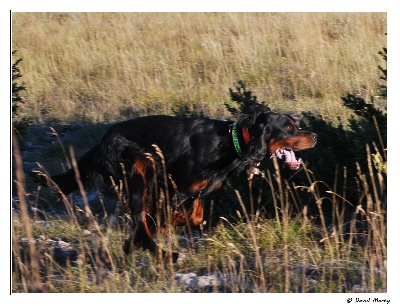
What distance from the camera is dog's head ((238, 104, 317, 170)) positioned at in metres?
5.04

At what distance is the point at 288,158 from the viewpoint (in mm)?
5305

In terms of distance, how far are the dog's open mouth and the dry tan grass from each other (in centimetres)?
234

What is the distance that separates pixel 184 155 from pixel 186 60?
14.5 feet

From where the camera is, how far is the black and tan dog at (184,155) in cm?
509

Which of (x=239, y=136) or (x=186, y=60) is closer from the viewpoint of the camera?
(x=239, y=136)

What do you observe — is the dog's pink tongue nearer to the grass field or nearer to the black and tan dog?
the black and tan dog

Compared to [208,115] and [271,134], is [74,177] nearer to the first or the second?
[271,134]

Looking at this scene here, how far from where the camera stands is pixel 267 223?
5.14 m

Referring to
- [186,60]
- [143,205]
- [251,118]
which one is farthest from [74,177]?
[186,60]

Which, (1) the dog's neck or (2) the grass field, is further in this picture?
(1) the dog's neck

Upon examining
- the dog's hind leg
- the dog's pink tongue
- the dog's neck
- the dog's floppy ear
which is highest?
the dog's floppy ear

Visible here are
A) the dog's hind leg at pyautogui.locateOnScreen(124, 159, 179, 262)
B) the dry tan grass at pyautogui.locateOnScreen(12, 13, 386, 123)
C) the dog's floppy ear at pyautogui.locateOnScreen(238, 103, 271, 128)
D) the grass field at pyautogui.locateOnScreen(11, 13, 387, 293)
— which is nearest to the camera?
the grass field at pyautogui.locateOnScreen(11, 13, 387, 293)

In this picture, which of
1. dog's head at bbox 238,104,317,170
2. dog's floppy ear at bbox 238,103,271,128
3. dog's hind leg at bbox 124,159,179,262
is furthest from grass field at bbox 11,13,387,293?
dog's floppy ear at bbox 238,103,271,128

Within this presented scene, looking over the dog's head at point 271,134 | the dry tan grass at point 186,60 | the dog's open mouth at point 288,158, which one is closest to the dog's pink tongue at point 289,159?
the dog's open mouth at point 288,158
